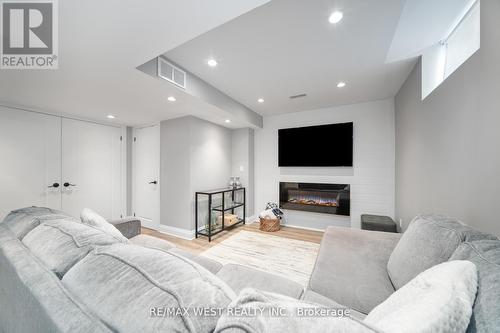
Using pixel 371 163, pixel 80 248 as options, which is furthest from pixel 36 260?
pixel 371 163

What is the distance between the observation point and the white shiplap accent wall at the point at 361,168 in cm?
309

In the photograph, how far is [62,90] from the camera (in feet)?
6.96

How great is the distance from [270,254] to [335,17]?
8.85 feet

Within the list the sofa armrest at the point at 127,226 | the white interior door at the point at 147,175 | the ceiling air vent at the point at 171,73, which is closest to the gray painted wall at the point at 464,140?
the ceiling air vent at the point at 171,73

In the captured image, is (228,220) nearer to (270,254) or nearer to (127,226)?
(270,254)

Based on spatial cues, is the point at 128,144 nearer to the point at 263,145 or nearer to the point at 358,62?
the point at 263,145

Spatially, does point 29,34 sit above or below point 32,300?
above

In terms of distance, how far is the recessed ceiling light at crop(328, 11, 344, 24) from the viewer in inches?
54.7

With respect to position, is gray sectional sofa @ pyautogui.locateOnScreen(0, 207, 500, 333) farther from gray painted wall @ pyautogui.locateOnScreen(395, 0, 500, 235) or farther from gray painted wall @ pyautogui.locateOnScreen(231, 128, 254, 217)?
gray painted wall @ pyautogui.locateOnScreen(231, 128, 254, 217)

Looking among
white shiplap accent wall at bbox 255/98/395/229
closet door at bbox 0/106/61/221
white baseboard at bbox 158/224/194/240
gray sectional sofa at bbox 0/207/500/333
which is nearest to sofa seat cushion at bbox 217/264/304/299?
gray sectional sofa at bbox 0/207/500/333

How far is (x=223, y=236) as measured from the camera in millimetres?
3277

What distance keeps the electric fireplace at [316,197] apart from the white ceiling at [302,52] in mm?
1681

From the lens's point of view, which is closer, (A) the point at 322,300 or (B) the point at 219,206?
(A) the point at 322,300

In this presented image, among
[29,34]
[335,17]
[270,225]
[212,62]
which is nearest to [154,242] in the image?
[29,34]
